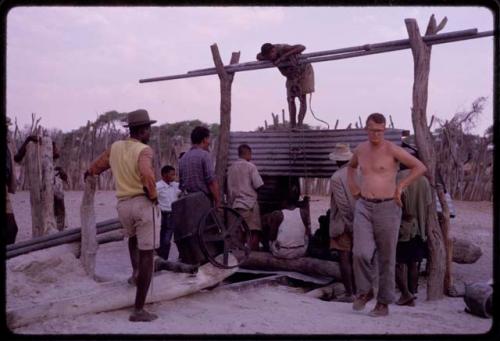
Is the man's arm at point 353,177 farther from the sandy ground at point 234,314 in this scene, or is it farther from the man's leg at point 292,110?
the man's leg at point 292,110

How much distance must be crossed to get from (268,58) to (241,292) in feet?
11.7

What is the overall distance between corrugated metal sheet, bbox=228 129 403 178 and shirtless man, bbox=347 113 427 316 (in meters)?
2.21

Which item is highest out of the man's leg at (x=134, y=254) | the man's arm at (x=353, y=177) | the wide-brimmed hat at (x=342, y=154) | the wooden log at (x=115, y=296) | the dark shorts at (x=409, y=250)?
the wide-brimmed hat at (x=342, y=154)

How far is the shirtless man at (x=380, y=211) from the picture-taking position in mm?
5996

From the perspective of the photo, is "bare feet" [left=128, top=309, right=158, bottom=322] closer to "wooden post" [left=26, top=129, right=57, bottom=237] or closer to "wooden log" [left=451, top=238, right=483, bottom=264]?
"wooden post" [left=26, top=129, right=57, bottom=237]

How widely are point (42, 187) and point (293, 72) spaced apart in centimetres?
386

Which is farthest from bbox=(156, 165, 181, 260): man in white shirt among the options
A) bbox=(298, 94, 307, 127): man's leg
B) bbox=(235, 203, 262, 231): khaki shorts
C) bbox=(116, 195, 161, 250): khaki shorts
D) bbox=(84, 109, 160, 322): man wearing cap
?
bbox=(116, 195, 161, 250): khaki shorts

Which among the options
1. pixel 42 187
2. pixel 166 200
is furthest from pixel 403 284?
pixel 42 187

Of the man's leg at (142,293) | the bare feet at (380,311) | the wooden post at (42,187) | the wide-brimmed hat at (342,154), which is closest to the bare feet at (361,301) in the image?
the bare feet at (380,311)

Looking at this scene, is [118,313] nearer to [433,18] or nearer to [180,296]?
[180,296]

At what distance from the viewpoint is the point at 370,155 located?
6145 mm

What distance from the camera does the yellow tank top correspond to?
562 centimetres

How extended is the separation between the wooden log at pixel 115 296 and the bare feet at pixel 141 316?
26 cm

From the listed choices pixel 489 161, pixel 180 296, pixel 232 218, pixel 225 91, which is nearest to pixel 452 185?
pixel 489 161
